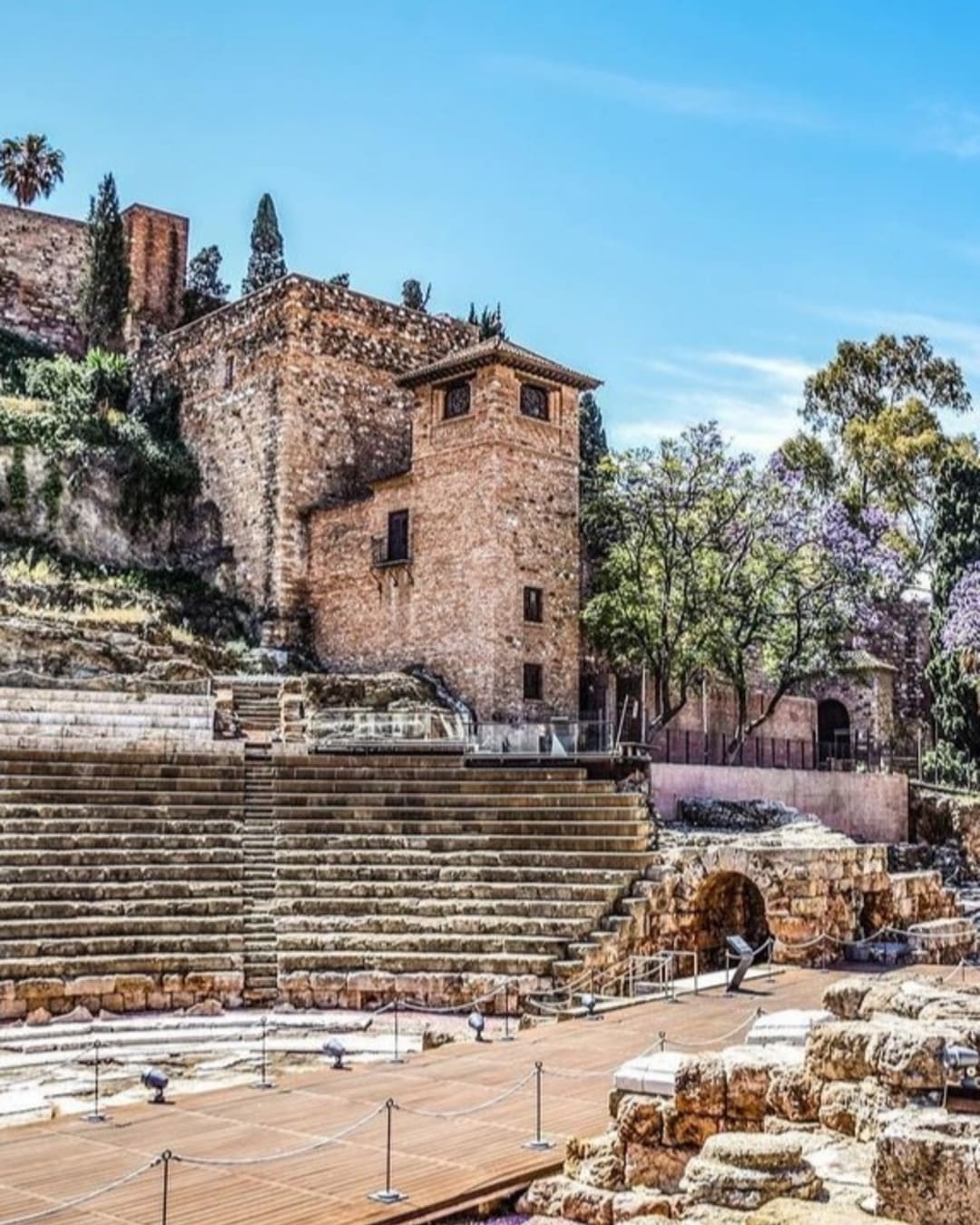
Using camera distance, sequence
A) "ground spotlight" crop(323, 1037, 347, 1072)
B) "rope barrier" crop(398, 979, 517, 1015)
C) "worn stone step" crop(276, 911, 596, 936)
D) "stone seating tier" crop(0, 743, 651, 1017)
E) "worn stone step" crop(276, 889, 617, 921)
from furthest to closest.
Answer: "worn stone step" crop(276, 889, 617, 921)
"worn stone step" crop(276, 911, 596, 936)
"stone seating tier" crop(0, 743, 651, 1017)
"rope barrier" crop(398, 979, 517, 1015)
"ground spotlight" crop(323, 1037, 347, 1072)

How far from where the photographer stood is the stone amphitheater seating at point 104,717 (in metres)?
22.1

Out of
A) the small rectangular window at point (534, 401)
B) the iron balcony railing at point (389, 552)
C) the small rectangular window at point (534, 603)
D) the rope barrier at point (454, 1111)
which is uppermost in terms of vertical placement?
the small rectangular window at point (534, 401)

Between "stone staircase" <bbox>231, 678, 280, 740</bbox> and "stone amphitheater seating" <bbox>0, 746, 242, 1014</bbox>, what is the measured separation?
463 cm

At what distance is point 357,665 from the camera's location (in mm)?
33500

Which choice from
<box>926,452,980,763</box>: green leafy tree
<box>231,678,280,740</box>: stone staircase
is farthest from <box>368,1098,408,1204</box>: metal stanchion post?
<box>926,452,980,763</box>: green leafy tree

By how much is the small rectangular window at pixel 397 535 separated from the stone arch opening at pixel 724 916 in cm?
1366

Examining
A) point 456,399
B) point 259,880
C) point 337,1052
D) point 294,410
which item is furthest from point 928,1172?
Answer: point 294,410

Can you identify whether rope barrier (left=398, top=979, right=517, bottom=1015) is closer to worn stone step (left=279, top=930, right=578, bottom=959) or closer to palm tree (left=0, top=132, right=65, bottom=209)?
worn stone step (left=279, top=930, right=578, bottom=959)

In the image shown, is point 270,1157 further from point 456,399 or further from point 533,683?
point 456,399

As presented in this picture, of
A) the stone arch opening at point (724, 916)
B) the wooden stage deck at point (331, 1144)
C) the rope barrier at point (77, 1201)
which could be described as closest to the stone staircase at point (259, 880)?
the wooden stage deck at point (331, 1144)

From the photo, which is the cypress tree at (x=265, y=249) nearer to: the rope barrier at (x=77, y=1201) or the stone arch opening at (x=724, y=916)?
the stone arch opening at (x=724, y=916)

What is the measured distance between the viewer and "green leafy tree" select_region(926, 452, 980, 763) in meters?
35.5

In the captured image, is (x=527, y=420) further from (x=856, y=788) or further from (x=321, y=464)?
(x=856, y=788)

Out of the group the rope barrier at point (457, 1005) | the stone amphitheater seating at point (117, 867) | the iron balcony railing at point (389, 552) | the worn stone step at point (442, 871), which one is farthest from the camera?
the iron balcony railing at point (389, 552)
